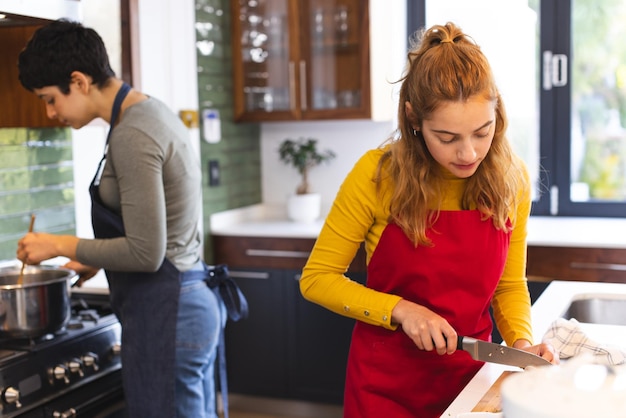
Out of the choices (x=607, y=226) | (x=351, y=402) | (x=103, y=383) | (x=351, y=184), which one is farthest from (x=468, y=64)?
(x=607, y=226)

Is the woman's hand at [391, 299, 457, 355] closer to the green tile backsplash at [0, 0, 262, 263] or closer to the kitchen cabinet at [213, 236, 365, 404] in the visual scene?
the green tile backsplash at [0, 0, 262, 263]

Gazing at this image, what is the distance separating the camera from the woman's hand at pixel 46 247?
215 cm

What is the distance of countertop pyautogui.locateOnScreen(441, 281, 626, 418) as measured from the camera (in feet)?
4.62

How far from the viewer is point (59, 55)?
211 cm

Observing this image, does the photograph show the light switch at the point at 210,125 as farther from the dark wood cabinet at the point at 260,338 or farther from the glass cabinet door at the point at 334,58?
the dark wood cabinet at the point at 260,338

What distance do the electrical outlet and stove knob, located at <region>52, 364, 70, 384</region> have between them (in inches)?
73.0

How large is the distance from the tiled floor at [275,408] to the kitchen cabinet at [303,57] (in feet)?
4.49

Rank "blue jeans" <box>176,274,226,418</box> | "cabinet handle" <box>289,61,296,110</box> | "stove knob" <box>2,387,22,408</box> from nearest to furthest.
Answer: "stove knob" <box>2,387,22,408</box>, "blue jeans" <box>176,274,226,418</box>, "cabinet handle" <box>289,61,296,110</box>

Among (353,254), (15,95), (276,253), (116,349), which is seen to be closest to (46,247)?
(116,349)

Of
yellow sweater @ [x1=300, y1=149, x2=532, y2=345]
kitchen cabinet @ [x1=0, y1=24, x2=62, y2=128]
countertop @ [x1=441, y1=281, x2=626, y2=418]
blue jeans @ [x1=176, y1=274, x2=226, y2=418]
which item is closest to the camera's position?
countertop @ [x1=441, y1=281, x2=626, y2=418]

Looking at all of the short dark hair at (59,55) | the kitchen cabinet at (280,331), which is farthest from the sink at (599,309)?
the kitchen cabinet at (280,331)

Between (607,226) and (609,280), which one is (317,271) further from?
(607,226)

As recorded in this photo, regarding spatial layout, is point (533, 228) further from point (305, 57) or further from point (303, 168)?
point (305, 57)

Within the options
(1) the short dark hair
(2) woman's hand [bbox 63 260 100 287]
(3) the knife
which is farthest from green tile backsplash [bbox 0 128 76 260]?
(3) the knife
